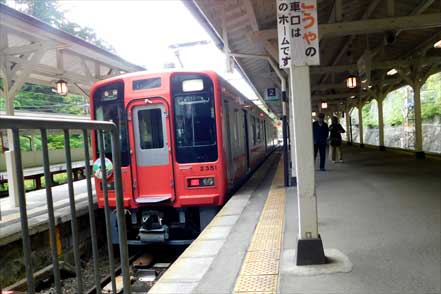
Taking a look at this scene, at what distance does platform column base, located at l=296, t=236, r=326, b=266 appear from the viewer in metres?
3.49

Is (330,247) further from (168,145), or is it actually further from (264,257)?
(168,145)

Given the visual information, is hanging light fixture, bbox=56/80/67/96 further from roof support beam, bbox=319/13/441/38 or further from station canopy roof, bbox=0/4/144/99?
roof support beam, bbox=319/13/441/38

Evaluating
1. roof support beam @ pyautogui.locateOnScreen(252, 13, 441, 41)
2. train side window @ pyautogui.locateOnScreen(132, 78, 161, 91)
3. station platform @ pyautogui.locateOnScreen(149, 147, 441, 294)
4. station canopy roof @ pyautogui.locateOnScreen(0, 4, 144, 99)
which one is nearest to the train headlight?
station platform @ pyautogui.locateOnScreen(149, 147, 441, 294)

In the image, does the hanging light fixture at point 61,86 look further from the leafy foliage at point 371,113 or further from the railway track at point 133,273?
the leafy foliage at point 371,113

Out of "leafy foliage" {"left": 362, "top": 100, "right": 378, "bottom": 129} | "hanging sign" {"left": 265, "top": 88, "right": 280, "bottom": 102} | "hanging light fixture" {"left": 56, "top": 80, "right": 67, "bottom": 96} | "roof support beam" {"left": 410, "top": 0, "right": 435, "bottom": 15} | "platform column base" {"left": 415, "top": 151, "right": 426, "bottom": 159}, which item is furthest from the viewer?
"leafy foliage" {"left": 362, "top": 100, "right": 378, "bottom": 129}

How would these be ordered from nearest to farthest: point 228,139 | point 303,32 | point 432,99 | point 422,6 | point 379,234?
1. point 303,32
2. point 379,234
3. point 228,139
4. point 422,6
5. point 432,99

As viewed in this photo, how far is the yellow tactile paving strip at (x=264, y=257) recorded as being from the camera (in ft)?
10.4

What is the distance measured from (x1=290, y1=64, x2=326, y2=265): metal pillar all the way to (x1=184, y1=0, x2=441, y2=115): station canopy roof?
2911mm

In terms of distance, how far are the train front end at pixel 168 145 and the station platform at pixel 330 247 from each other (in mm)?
677

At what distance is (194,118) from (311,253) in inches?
131

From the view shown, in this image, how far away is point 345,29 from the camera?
6305 millimetres

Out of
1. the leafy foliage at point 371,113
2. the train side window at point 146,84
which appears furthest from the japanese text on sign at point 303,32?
the leafy foliage at point 371,113

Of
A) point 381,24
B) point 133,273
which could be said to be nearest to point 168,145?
point 133,273

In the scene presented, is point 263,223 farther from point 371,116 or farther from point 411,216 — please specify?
point 371,116
